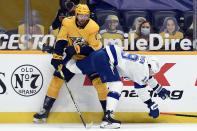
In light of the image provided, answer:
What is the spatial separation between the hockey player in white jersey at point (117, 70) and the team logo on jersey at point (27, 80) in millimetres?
408

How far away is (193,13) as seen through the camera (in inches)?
238

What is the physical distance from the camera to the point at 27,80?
600 centimetres

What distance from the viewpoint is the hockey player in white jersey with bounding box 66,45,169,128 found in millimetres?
5531

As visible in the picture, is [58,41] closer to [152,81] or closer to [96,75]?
[96,75]

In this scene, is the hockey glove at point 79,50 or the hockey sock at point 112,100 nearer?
the hockey sock at point 112,100

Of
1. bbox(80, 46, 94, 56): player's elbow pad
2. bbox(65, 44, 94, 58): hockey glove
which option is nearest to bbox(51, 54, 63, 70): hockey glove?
bbox(65, 44, 94, 58): hockey glove

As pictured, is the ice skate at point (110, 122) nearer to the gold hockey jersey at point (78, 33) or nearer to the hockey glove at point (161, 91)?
the hockey glove at point (161, 91)

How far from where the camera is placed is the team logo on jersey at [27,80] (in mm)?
5988

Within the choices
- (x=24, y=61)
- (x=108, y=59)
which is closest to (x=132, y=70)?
(x=108, y=59)

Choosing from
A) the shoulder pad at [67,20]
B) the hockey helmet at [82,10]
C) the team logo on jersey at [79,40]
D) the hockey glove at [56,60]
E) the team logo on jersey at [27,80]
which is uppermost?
the hockey helmet at [82,10]

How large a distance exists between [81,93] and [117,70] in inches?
21.9

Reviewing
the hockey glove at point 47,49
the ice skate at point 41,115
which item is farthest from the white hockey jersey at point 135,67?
the ice skate at point 41,115

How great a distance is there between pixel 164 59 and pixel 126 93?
53cm

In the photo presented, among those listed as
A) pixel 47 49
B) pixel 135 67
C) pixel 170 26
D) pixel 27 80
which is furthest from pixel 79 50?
pixel 170 26
